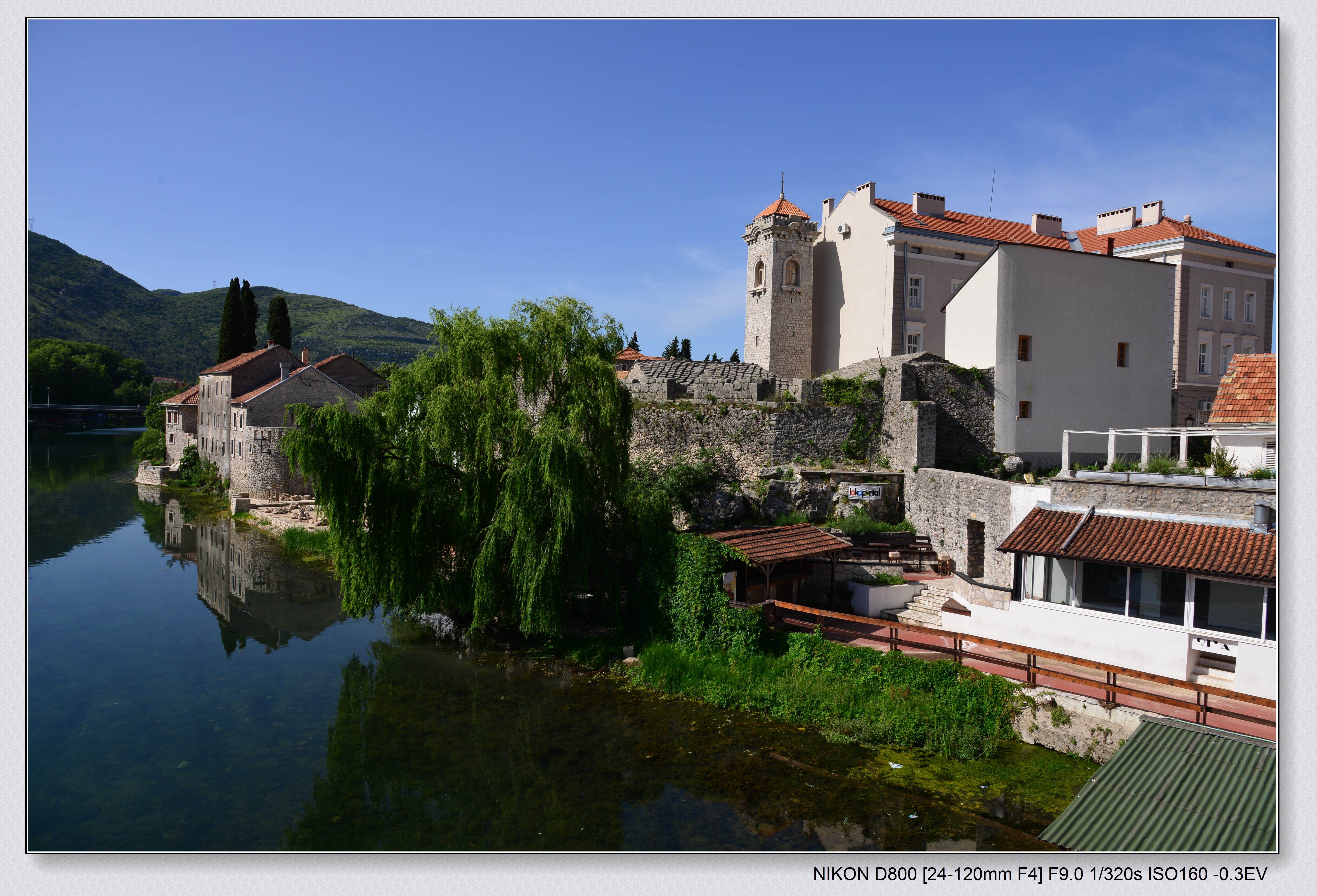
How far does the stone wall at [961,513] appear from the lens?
1614 centimetres

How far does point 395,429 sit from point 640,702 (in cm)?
715

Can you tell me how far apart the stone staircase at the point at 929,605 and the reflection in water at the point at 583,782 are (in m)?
5.17

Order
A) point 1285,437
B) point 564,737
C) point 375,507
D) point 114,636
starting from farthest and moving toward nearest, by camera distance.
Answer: point 114,636
point 375,507
point 564,737
point 1285,437

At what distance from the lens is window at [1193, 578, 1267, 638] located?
10492 millimetres

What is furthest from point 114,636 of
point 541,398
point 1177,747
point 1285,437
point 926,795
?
point 1285,437

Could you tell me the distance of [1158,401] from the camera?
23.7 metres

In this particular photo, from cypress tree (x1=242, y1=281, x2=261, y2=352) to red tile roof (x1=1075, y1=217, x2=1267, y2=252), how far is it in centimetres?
4744

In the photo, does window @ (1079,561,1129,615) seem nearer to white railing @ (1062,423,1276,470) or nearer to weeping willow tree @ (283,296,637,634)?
white railing @ (1062,423,1276,470)

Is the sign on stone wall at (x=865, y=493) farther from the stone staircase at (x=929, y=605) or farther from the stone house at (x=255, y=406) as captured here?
the stone house at (x=255, y=406)

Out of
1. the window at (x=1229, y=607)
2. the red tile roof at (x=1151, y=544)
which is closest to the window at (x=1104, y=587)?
the red tile roof at (x=1151, y=544)

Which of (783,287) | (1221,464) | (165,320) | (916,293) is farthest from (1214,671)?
(165,320)

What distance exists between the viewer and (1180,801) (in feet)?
22.1

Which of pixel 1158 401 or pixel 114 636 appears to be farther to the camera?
pixel 1158 401

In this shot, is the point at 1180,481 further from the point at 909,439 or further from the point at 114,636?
the point at 114,636
